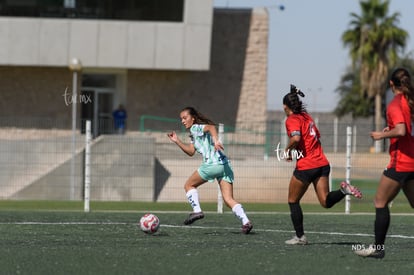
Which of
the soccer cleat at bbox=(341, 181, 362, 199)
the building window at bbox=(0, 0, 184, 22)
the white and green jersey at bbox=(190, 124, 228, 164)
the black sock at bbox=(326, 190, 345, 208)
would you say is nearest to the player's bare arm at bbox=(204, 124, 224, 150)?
the white and green jersey at bbox=(190, 124, 228, 164)

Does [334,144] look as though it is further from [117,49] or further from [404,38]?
[404,38]

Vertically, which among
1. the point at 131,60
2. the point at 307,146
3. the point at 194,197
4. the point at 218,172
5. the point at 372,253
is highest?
the point at 131,60

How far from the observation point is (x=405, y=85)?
36.3ft

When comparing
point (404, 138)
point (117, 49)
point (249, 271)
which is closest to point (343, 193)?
point (404, 138)

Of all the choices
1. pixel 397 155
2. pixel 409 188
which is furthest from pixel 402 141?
pixel 409 188

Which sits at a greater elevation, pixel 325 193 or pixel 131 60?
pixel 131 60

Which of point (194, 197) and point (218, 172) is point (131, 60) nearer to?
point (194, 197)

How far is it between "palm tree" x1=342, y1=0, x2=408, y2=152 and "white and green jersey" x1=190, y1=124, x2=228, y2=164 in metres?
44.3

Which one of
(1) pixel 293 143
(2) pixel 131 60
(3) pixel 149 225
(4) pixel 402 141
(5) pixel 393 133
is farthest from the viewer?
(2) pixel 131 60

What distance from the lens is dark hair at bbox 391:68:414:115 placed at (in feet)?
36.2

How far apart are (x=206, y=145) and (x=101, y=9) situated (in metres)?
26.1

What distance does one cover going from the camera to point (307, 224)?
17.3m

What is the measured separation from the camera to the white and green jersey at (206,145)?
1501 centimetres

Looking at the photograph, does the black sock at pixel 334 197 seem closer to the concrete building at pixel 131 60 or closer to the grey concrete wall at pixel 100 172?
the grey concrete wall at pixel 100 172
